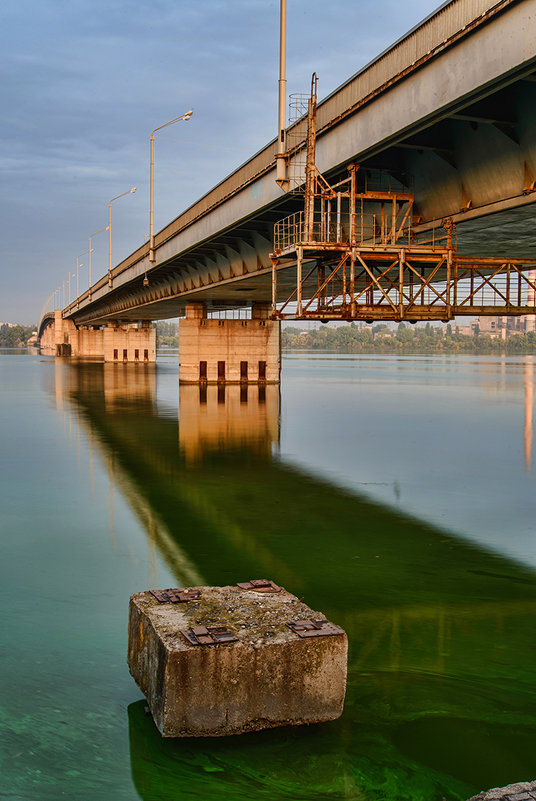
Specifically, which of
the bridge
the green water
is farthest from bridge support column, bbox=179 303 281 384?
the green water

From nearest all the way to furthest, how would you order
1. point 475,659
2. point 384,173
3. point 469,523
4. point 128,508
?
1. point 475,659
2. point 469,523
3. point 128,508
4. point 384,173

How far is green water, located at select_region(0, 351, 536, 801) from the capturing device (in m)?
6.79

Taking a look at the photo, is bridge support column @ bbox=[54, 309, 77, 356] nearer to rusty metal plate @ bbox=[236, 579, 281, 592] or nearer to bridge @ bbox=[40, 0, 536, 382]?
bridge @ bbox=[40, 0, 536, 382]

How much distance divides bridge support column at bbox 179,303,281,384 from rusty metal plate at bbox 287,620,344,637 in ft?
171

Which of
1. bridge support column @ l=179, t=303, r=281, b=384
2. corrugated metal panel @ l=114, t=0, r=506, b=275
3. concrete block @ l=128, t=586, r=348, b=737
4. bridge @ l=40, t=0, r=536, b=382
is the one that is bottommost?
concrete block @ l=128, t=586, r=348, b=737

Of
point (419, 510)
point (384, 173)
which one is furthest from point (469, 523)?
point (384, 173)

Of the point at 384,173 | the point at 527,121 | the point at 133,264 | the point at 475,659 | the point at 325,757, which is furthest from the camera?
the point at 133,264

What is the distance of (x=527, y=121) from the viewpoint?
1541 cm

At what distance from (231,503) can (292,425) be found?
690 inches

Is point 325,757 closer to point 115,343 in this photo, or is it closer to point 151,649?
point 151,649

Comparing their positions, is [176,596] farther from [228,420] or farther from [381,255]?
[228,420]

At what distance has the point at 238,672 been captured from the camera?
6.73 metres

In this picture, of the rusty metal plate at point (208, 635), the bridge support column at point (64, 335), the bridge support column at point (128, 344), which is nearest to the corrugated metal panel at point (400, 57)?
the rusty metal plate at point (208, 635)

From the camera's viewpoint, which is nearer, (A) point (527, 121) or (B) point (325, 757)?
(B) point (325, 757)
